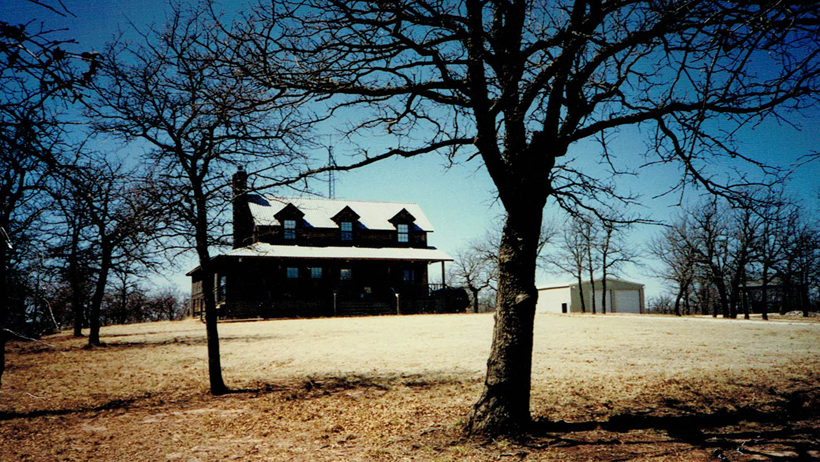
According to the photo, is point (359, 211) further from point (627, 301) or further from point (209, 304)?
point (627, 301)

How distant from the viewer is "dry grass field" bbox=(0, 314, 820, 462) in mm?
5031

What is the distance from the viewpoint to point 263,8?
15.7 feet

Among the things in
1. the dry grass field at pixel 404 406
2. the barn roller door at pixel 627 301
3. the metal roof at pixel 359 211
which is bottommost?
the barn roller door at pixel 627 301

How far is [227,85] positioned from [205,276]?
418cm

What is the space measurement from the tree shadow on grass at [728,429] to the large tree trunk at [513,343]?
44 centimetres

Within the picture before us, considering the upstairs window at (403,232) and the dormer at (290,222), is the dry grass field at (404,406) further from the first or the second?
the upstairs window at (403,232)

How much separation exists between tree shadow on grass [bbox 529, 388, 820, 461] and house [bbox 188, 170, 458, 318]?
25383 mm

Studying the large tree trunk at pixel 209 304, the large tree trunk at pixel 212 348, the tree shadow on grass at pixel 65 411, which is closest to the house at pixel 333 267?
the large tree trunk at pixel 209 304

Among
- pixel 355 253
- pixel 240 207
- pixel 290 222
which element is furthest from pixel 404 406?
pixel 290 222

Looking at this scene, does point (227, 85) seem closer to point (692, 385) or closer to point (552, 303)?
point (692, 385)

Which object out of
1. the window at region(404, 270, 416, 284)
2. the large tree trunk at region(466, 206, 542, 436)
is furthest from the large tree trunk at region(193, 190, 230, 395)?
the window at region(404, 270, 416, 284)

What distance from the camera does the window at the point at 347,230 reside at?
1428 inches

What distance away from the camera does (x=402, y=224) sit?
3828 centimetres

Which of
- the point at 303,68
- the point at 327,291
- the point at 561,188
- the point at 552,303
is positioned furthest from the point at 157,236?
the point at 552,303
